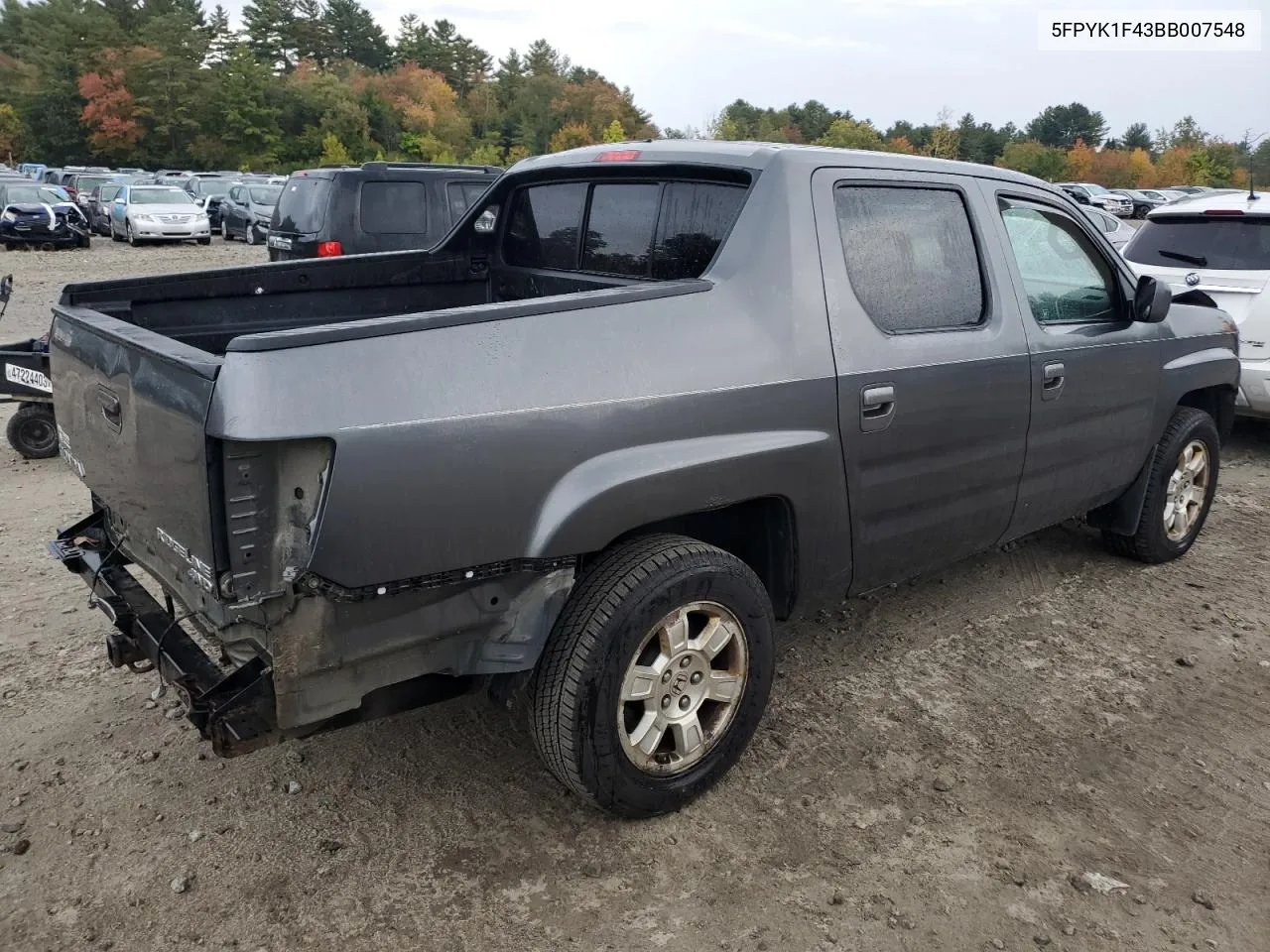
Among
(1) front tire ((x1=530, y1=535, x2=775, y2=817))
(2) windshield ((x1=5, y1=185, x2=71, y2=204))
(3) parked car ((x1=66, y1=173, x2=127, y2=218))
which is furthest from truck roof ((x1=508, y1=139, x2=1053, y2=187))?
(3) parked car ((x1=66, y1=173, x2=127, y2=218))

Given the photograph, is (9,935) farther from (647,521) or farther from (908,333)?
(908,333)

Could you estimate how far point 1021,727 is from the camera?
12.3 feet

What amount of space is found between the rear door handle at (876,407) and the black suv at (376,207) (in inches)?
318

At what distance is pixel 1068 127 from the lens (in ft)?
277

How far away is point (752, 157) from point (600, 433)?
121 centimetres

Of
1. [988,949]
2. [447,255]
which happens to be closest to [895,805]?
[988,949]

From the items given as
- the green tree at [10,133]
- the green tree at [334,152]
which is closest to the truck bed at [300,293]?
the green tree at [334,152]

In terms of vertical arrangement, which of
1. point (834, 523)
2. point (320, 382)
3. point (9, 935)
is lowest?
point (9, 935)

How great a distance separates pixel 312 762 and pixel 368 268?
2.04 metres

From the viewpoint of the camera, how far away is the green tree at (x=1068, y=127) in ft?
273

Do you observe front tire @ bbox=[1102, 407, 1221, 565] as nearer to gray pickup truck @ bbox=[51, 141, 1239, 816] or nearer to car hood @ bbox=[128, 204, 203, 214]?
gray pickup truck @ bbox=[51, 141, 1239, 816]

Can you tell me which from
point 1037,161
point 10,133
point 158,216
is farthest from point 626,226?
point 10,133

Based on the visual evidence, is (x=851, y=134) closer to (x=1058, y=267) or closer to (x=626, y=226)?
(x=1058, y=267)

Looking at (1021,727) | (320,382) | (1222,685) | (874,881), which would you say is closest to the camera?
(320,382)
